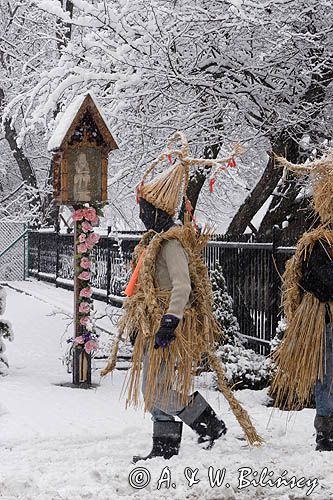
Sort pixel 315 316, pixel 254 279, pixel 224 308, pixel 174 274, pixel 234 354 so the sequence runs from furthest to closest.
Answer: pixel 254 279, pixel 224 308, pixel 234 354, pixel 315 316, pixel 174 274

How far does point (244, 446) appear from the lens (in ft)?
17.5

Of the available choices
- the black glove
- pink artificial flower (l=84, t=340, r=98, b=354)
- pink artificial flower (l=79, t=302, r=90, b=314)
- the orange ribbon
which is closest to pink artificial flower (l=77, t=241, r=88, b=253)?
pink artificial flower (l=79, t=302, r=90, b=314)

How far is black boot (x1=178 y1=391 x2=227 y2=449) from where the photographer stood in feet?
16.8

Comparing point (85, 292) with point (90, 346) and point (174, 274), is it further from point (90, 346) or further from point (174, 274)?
point (174, 274)

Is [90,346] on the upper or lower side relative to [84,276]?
lower

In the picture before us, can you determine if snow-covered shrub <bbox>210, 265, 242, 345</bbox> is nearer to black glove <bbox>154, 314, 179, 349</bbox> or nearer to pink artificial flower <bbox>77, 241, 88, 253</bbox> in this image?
pink artificial flower <bbox>77, 241, 88, 253</bbox>

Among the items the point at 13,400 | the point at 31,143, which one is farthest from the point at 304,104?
the point at 31,143

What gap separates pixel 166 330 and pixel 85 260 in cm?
317

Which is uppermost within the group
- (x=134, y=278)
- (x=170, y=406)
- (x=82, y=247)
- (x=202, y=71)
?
(x=202, y=71)

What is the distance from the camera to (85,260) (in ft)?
25.6

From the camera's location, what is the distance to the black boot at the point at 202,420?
201 inches

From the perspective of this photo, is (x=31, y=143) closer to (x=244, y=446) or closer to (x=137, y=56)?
(x=137, y=56)

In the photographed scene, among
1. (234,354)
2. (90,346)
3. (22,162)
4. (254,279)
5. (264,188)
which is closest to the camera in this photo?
(90,346)

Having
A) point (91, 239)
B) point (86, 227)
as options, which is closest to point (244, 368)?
point (91, 239)
